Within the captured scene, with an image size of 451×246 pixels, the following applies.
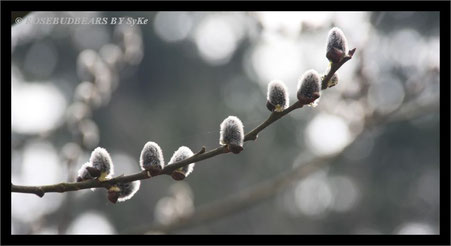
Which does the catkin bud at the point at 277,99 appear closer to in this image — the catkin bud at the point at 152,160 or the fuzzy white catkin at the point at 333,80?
the fuzzy white catkin at the point at 333,80

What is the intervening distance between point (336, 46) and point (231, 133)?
33cm

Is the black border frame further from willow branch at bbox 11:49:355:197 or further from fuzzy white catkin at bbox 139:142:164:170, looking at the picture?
fuzzy white catkin at bbox 139:142:164:170

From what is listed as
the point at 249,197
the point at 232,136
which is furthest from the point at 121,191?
the point at 249,197

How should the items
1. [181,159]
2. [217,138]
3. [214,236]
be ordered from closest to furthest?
[181,159], [214,236], [217,138]

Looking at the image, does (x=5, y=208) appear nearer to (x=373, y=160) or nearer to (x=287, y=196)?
(x=287, y=196)

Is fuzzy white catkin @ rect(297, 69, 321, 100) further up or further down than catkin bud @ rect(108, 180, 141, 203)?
further up

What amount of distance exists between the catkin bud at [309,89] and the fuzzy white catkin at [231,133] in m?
0.17

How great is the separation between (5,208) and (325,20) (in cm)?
254

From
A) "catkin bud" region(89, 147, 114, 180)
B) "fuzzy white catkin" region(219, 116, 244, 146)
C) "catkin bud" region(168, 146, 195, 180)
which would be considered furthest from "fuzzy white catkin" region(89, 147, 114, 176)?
"fuzzy white catkin" region(219, 116, 244, 146)

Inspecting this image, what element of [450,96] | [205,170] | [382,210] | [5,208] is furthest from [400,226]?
[5,208]

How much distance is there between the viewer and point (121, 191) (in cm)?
149

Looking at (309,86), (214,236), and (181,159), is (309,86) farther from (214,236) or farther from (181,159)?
(214,236)

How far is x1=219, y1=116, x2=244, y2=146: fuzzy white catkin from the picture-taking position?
1.34m

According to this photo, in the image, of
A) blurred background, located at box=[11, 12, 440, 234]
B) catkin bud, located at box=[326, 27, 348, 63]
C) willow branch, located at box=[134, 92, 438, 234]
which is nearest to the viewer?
catkin bud, located at box=[326, 27, 348, 63]
